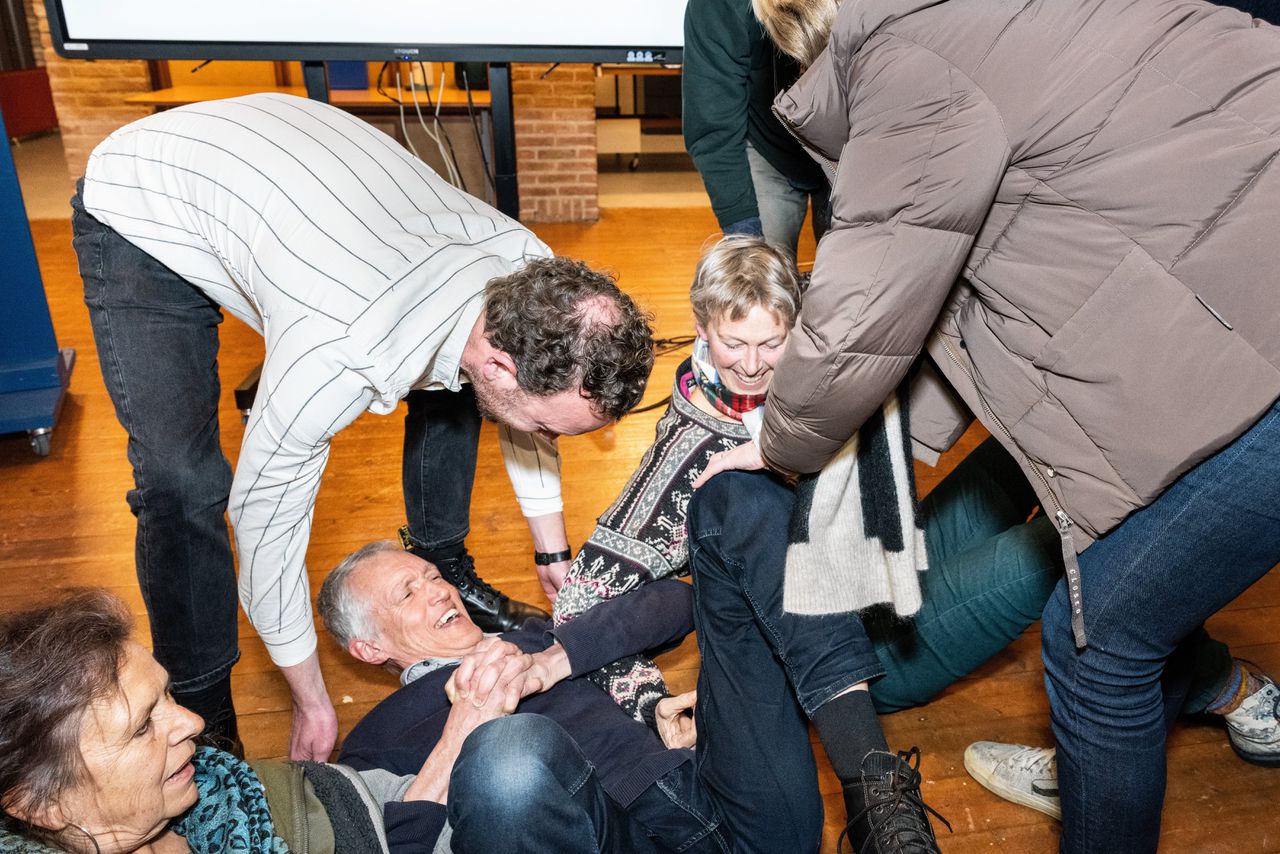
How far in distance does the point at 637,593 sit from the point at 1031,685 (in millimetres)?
827

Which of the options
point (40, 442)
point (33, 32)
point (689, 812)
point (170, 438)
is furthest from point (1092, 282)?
point (33, 32)

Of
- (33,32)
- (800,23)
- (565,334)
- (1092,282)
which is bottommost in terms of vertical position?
(33,32)

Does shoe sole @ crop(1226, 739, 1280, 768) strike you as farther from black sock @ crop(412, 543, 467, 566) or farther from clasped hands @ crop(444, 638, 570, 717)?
black sock @ crop(412, 543, 467, 566)

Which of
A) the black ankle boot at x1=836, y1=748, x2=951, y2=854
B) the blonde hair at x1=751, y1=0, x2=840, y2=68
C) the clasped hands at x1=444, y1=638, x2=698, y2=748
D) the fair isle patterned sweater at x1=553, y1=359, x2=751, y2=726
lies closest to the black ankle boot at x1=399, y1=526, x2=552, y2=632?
the fair isle patterned sweater at x1=553, y1=359, x2=751, y2=726

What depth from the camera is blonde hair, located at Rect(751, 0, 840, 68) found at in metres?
1.27

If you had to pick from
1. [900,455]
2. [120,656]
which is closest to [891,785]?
[900,455]

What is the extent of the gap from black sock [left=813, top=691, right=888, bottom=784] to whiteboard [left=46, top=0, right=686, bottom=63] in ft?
6.78

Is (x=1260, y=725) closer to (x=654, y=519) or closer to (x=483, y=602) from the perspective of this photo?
(x=654, y=519)

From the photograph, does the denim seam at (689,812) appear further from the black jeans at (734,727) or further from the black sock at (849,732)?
the black sock at (849,732)

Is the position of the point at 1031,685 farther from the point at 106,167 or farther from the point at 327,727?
the point at 106,167

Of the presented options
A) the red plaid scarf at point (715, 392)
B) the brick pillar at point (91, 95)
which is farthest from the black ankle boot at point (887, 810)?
the brick pillar at point (91, 95)

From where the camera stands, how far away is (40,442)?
2910mm

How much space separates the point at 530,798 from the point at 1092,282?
0.86m

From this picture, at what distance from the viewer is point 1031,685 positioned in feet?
6.54
